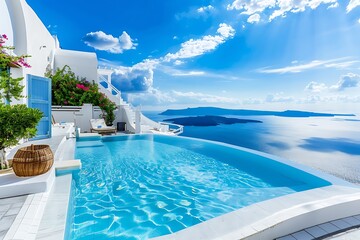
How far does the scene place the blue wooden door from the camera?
6.50 metres

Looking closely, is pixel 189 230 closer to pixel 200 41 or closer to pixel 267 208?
pixel 267 208

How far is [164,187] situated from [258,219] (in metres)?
2.47

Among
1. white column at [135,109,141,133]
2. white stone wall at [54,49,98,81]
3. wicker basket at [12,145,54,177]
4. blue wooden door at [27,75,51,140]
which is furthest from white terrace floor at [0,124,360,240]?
white stone wall at [54,49,98,81]

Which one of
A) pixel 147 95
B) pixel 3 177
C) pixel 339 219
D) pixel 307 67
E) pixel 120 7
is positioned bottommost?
pixel 339 219

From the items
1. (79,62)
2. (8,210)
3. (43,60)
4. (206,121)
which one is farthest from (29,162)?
(206,121)

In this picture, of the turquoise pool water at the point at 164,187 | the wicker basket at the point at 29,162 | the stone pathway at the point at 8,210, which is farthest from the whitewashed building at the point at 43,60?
the stone pathway at the point at 8,210

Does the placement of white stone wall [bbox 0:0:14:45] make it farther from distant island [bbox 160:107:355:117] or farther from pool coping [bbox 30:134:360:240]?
distant island [bbox 160:107:355:117]

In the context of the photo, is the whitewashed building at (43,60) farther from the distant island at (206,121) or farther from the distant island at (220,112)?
the distant island at (220,112)

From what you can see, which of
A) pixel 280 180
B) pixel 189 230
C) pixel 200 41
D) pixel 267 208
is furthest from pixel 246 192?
pixel 200 41

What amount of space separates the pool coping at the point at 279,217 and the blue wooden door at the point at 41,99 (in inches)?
235

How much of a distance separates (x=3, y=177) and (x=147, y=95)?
16079mm

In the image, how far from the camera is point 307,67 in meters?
18.3

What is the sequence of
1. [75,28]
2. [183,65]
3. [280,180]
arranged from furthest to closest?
[183,65] → [75,28] → [280,180]

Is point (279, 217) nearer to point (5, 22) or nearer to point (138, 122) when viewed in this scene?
point (5, 22)
